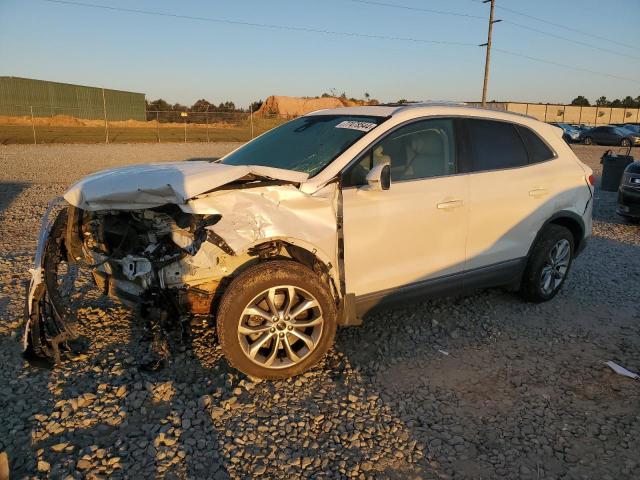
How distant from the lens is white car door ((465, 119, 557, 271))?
4.18 meters

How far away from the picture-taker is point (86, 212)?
3.58 meters

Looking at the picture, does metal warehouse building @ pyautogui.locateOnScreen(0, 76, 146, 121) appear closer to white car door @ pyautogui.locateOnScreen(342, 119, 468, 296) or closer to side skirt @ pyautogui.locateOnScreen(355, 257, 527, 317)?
white car door @ pyautogui.locateOnScreen(342, 119, 468, 296)

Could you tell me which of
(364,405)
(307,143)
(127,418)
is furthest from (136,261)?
(364,405)

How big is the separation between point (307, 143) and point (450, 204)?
1278mm

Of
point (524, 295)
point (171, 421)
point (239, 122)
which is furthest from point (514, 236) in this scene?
point (239, 122)

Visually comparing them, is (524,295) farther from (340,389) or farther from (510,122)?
(340,389)

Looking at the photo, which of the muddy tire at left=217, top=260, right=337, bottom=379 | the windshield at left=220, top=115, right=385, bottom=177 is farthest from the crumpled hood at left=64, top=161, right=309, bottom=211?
the muddy tire at left=217, top=260, right=337, bottom=379

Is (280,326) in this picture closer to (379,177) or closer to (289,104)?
(379,177)

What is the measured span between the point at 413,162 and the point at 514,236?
1309 mm

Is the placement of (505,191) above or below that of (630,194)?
above

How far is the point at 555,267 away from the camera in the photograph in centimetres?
491

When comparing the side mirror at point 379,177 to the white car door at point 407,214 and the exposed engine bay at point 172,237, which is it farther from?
the exposed engine bay at point 172,237

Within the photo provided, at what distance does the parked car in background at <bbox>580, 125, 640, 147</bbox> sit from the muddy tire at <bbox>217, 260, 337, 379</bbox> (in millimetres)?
31102

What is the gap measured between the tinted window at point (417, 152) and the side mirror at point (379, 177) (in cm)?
18
